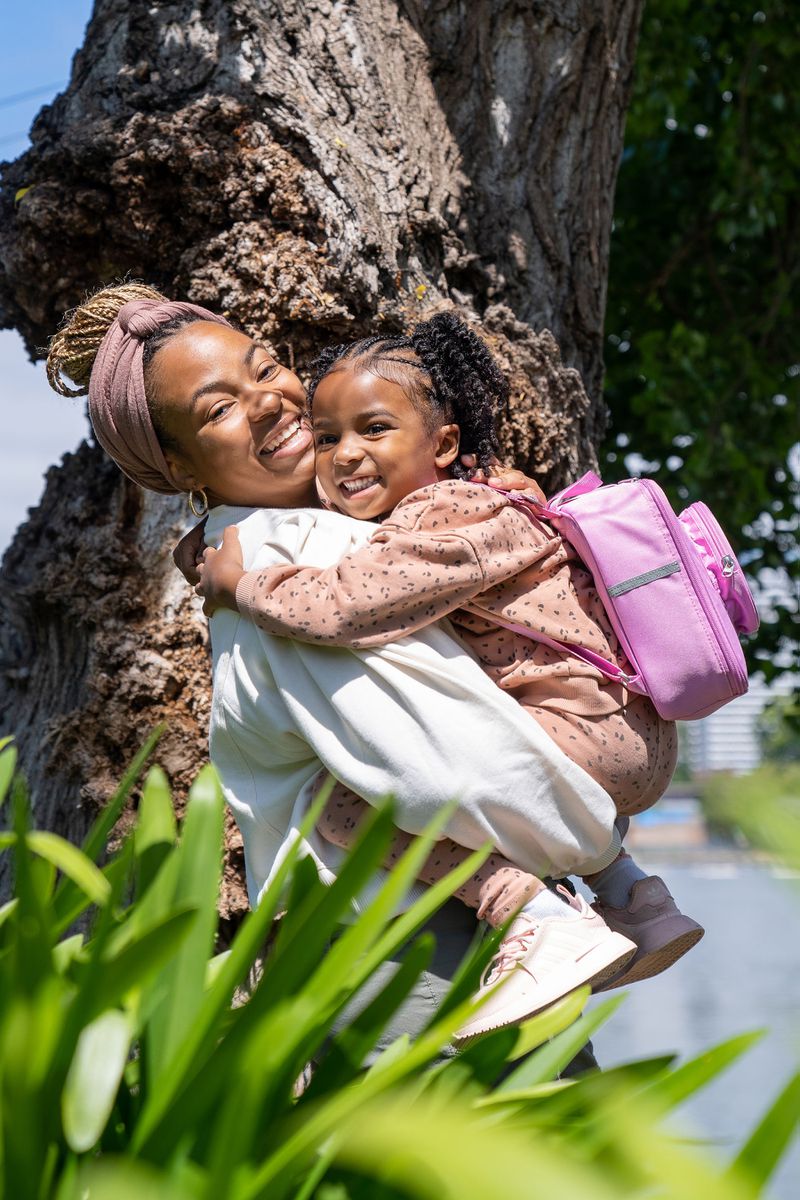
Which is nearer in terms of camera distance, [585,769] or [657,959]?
[585,769]

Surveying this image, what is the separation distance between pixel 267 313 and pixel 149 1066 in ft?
6.06

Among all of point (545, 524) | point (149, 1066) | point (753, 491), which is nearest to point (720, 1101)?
point (753, 491)

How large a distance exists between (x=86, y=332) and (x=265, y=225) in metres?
0.59

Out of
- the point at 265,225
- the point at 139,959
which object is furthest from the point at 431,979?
the point at 265,225

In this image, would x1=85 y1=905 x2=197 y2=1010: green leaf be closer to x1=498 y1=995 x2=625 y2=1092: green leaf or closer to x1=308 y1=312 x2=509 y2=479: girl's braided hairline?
x1=498 y1=995 x2=625 y2=1092: green leaf

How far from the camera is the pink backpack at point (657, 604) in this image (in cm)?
196

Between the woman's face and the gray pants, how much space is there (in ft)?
2.73

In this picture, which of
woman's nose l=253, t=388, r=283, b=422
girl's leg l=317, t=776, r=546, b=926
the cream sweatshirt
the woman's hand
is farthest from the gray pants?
woman's nose l=253, t=388, r=283, b=422

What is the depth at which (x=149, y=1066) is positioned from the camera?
4.17ft

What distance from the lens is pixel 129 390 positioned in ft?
7.33

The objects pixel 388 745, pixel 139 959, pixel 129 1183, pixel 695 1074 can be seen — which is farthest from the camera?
pixel 388 745

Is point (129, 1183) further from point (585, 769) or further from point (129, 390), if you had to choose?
point (129, 390)

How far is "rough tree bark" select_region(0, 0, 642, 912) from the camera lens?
277cm

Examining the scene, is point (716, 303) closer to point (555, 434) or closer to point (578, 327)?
point (578, 327)
